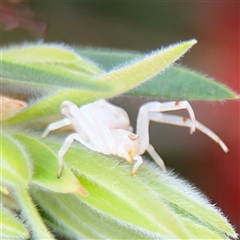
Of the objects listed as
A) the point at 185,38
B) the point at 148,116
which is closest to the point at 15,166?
the point at 148,116

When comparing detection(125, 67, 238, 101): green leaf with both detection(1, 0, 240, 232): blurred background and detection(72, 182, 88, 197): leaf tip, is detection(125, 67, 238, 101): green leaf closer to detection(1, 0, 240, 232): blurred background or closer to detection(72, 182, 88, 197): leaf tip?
detection(72, 182, 88, 197): leaf tip

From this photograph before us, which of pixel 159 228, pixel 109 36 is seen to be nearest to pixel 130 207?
pixel 159 228

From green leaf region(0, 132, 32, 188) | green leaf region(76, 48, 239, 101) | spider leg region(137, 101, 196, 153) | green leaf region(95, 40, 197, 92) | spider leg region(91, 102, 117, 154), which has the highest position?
green leaf region(95, 40, 197, 92)

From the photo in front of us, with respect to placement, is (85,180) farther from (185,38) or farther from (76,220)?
(185,38)

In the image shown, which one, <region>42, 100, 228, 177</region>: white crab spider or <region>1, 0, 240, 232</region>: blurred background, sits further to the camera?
<region>1, 0, 240, 232</region>: blurred background

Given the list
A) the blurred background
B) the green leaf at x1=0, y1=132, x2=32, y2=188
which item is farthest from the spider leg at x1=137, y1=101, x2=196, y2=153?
the blurred background

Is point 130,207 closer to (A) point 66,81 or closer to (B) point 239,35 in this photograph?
(A) point 66,81

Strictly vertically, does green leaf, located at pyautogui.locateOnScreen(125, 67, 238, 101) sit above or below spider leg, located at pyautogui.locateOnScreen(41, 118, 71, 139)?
above

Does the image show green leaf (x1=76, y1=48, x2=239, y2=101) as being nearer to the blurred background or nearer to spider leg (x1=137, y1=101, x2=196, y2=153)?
spider leg (x1=137, y1=101, x2=196, y2=153)
